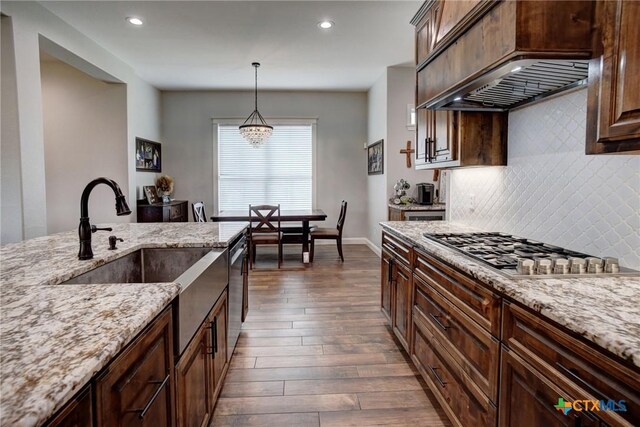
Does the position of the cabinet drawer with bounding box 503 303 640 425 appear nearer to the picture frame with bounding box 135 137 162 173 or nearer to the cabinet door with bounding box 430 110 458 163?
the cabinet door with bounding box 430 110 458 163

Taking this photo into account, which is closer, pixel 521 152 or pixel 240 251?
pixel 521 152

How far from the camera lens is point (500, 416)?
1.29 m

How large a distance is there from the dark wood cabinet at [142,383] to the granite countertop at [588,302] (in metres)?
1.14

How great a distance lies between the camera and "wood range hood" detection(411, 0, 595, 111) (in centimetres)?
136

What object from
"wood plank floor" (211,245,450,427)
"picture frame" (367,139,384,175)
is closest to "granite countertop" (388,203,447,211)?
"picture frame" (367,139,384,175)

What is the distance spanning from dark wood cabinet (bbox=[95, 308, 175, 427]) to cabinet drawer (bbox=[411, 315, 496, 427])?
45.8 inches

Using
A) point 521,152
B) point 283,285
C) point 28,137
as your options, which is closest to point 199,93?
point 28,137

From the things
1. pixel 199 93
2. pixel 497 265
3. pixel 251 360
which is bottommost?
pixel 251 360

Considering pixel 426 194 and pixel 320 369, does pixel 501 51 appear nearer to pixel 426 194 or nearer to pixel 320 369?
pixel 320 369

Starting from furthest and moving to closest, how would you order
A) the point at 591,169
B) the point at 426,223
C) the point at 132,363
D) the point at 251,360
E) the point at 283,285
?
the point at 283,285
the point at 426,223
the point at 251,360
the point at 591,169
the point at 132,363

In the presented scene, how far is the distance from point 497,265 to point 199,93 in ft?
21.5

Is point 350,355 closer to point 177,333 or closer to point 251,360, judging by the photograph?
point 251,360

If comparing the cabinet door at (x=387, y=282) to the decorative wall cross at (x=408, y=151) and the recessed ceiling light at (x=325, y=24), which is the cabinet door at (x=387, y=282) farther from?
the decorative wall cross at (x=408, y=151)

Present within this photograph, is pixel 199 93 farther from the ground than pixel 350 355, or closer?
farther from the ground
